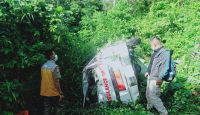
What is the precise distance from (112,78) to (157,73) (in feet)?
3.10

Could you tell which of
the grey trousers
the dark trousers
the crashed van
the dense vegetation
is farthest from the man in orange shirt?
the grey trousers

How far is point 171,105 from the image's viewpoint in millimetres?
3107

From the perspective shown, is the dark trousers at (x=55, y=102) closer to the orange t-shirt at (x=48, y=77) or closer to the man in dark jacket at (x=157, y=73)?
the orange t-shirt at (x=48, y=77)

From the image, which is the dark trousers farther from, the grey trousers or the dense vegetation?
the grey trousers

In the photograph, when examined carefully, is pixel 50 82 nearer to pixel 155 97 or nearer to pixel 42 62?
pixel 42 62

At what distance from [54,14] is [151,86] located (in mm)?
2422

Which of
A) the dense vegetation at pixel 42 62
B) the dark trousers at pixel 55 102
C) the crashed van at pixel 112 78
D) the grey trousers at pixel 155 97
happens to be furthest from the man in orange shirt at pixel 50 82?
the grey trousers at pixel 155 97

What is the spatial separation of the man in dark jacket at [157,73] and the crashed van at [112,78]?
354 mm

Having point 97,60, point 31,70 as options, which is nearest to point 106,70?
point 97,60

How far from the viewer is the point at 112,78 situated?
3.16 metres

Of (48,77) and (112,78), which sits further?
(112,78)

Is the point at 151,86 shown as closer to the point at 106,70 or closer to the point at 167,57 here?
the point at 167,57

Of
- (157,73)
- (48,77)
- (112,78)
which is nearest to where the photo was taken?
(48,77)

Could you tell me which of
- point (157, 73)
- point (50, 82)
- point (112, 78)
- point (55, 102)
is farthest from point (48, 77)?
point (157, 73)
